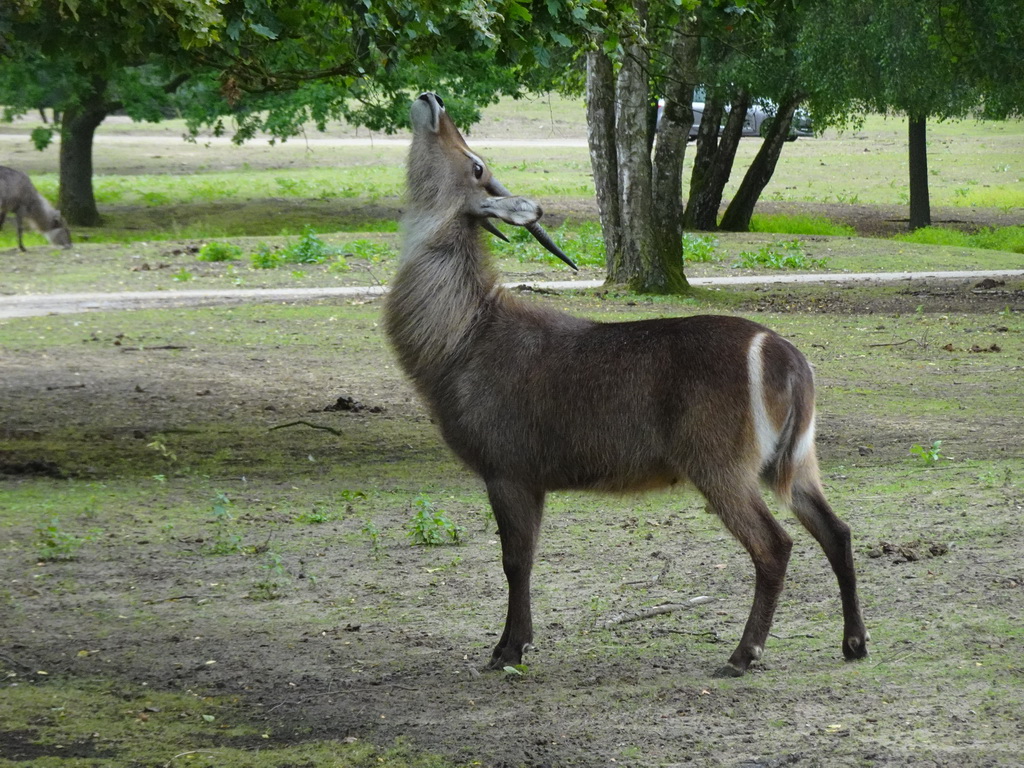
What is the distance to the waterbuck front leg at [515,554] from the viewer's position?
468cm

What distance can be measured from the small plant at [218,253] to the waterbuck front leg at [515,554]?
1452 centimetres

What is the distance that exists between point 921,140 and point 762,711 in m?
23.4

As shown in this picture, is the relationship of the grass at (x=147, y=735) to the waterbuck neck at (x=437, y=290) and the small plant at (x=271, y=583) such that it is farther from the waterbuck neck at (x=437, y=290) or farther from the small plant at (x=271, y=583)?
the waterbuck neck at (x=437, y=290)

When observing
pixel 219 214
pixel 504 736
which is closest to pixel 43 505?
pixel 504 736

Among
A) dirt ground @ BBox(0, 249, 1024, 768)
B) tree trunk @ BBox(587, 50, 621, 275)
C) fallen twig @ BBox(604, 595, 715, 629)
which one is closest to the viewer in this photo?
dirt ground @ BBox(0, 249, 1024, 768)

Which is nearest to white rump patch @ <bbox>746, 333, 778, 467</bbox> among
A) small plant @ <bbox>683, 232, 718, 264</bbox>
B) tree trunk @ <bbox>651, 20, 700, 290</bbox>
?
tree trunk @ <bbox>651, 20, 700, 290</bbox>

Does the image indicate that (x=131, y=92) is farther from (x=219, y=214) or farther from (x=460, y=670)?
(x=460, y=670)

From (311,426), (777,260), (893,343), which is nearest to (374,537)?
(311,426)

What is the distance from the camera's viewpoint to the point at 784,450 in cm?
464

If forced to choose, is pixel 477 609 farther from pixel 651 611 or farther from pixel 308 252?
pixel 308 252

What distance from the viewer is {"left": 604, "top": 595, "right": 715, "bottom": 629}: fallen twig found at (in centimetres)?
522

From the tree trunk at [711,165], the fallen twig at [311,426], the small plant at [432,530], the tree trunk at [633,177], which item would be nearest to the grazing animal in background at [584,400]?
the small plant at [432,530]

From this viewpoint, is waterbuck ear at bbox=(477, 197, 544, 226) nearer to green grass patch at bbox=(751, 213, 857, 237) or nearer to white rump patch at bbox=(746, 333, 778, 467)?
white rump patch at bbox=(746, 333, 778, 467)

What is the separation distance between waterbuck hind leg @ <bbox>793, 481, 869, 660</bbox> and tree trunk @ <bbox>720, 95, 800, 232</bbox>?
66.5 feet
